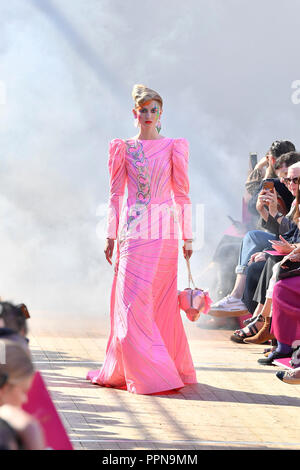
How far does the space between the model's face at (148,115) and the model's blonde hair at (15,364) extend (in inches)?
147

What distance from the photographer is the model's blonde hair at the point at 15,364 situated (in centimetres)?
201

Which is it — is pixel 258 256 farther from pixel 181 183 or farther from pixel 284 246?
pixel 181 183

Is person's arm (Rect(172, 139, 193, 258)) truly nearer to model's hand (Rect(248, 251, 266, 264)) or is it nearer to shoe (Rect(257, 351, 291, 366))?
shoe (Rect(257, 351, 291, 366))

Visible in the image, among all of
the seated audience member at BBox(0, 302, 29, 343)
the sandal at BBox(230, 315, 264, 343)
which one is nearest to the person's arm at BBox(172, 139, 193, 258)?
the sandal at BBox(230, 315, 264, 343)

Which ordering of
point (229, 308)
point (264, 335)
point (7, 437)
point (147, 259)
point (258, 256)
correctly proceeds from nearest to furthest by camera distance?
1. point (7, 437)
2. point (147, 259)
3. point (264, 335)
4. point (258, 256)
5. point (229, 308)

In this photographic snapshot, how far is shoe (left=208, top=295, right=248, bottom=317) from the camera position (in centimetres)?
776

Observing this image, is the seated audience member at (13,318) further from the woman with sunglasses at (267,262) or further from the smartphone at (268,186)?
the smartphone at (268,186)

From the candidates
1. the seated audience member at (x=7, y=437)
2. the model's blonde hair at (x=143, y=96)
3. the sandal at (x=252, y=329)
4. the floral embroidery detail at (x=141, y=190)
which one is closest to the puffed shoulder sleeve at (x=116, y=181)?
the floral embroidery detail at (x=141, y=190)

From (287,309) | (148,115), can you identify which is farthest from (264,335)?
(148,115)

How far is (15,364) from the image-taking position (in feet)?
6.61

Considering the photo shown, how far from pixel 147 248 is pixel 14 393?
3.51 meters

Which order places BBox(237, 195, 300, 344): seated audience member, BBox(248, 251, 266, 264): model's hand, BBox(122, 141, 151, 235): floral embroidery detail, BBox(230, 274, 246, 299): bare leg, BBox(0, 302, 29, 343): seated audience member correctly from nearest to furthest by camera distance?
BBox(0, 302, 29, 343): seated audience member < BBox(122, 141, 151, 235): floral embroidery detail < BBox(237, 195, 300, 344): seated audience member < BBox(248, 251, 266, 264): model's hand < BBox(230, 274, 246, 299): bare leg

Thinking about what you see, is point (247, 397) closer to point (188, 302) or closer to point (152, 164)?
point (188, 302)

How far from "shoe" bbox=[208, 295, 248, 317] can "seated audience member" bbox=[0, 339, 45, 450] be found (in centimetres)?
581
